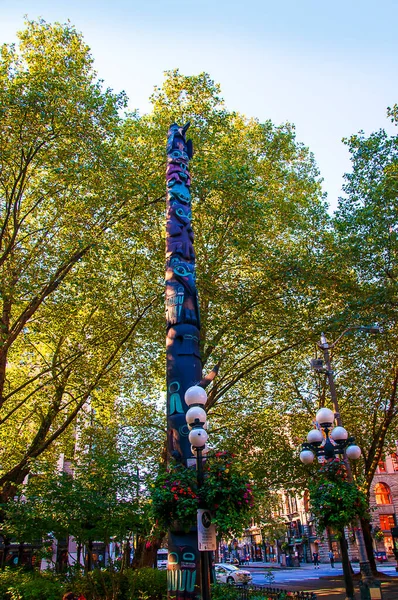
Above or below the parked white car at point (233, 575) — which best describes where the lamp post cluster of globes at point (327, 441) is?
above

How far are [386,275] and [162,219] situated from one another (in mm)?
10116

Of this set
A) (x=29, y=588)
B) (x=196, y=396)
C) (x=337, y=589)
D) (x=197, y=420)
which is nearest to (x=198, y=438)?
(x=197, y=420)

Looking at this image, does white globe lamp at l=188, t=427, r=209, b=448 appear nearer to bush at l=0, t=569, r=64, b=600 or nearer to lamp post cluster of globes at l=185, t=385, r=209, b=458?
lamp post cluster of globes at l=185, t=385, r=209, b=458

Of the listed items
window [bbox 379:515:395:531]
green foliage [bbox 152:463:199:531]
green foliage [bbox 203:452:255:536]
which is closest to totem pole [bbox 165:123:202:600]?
green foliage [bbox 152:463:199:531]

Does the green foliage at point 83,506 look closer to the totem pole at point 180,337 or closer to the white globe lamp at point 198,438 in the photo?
the totem pole at point 180,337

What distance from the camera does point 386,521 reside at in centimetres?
4969

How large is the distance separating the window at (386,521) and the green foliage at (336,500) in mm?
44737

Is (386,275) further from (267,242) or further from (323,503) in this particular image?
(323,503)

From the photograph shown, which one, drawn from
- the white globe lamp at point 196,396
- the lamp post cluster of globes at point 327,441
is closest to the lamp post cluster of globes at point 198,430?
the white globe lamp at point 196,396

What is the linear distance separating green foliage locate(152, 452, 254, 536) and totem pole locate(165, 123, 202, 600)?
2127 mm

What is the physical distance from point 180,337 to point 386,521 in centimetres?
4692

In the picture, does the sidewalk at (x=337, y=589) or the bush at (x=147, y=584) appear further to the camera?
the sidewalk at (x=337, y=589)

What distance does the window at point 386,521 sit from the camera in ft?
162

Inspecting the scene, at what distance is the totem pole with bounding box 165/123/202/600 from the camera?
10.6m
